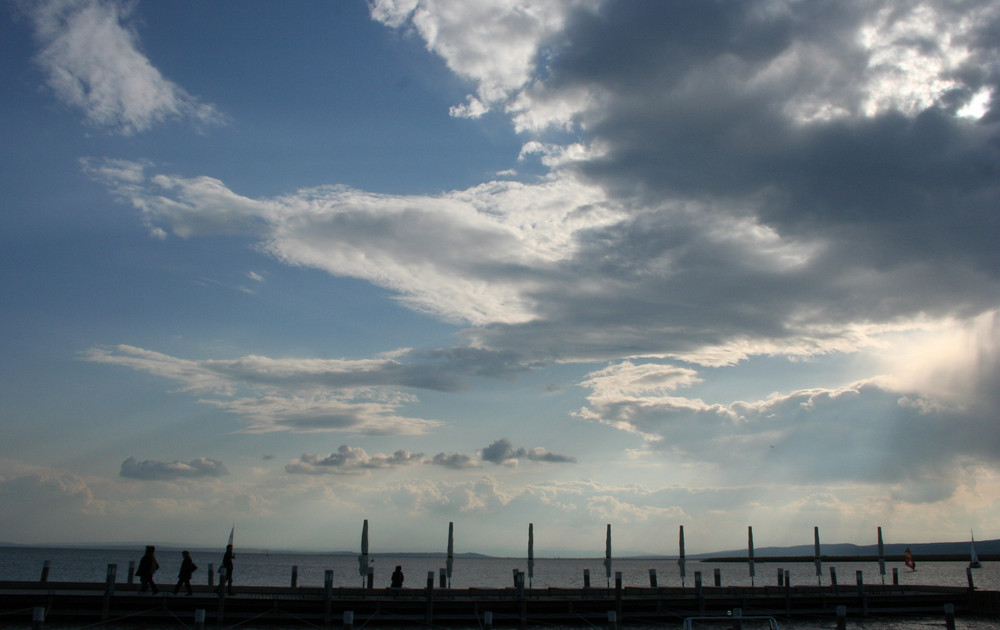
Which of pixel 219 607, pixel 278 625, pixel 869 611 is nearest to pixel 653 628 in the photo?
pixel 869 611

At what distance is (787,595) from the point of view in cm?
3653

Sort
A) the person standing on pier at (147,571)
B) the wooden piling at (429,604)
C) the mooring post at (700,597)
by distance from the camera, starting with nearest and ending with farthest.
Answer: the person standing on pier at (147,571) < the wooden piling at (429,604) < the mooring post at (700,597)

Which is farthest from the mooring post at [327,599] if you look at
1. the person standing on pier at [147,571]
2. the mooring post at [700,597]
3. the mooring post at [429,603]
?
the mooring post at [700,597]

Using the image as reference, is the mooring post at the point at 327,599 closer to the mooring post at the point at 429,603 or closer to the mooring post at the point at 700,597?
the mooring post at the point at 429,603

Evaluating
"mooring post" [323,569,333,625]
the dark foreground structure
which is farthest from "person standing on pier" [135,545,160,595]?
"mooring post" [323,569,333,625]

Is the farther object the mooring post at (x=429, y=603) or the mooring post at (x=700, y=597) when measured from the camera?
the mooring post at (x=700, y=597)

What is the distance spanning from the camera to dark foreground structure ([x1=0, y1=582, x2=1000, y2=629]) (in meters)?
29.7

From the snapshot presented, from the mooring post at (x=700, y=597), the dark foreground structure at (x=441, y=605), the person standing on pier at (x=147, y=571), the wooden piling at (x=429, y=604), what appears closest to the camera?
the person standing on pier at (x=147, y=571)

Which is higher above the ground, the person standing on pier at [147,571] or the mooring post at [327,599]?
the person standing on pier at [147,571]

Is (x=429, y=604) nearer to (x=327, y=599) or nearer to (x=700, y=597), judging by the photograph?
(x=327, y=599)

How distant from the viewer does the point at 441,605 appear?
33.2 meters

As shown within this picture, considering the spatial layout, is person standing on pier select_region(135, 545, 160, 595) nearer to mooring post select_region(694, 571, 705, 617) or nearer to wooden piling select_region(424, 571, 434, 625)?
wooden piling select_region(424, 571, 434, 625)

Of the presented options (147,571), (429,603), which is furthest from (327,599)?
(147,571)

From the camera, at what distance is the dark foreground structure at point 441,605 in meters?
29.7
